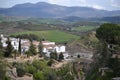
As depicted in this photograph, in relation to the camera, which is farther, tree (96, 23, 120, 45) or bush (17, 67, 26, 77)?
tree (96, 23, 120, 45)

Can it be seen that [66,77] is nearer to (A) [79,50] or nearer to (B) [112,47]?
(B) [112,47]

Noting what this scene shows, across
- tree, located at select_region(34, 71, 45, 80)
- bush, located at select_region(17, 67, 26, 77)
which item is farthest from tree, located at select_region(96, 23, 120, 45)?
bush, located at select_region(17, 67, 26, 77)

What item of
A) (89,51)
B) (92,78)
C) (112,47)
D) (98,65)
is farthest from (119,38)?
(89,51)

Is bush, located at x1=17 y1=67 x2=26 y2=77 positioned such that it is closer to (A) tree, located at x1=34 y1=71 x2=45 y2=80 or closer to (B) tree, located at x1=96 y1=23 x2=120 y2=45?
(A) tree, located at x1=34 y1=71 x2=45 y2=80

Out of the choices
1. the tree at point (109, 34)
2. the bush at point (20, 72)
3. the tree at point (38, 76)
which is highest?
the tree at point (109, 34)

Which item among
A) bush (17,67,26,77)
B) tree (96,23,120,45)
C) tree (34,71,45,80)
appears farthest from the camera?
tree (96,23,120,45)

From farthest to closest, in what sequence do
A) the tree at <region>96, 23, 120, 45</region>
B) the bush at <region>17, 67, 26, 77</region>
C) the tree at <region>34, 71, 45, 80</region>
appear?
the tree at <region>96, 23, 120, 45</region>, the tree at <region>34, 71, 45, 80</region>, the bush at <region>17, 67, 26, 77</region>

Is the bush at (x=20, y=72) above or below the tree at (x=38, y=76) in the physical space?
above

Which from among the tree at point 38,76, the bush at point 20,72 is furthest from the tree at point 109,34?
the bush at point 20,72

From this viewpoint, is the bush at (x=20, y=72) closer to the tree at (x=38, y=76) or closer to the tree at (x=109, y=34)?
the tree at (x=38, y=76)

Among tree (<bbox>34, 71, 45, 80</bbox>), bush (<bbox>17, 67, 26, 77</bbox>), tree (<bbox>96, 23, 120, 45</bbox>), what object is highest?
tree (<bbox>96, 23, 120, 45</bbox>)

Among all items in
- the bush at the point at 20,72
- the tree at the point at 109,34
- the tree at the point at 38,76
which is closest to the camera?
the bush at the point at 20,72

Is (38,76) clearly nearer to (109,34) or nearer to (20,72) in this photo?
(20,72)

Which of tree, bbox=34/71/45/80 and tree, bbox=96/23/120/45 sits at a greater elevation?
tree, bbox=96/23/120/45
